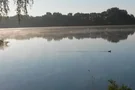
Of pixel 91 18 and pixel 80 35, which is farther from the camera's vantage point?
pixel 91 18

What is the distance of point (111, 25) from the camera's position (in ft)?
316

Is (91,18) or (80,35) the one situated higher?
(91,18)

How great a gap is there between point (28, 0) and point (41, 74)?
7.78 meters

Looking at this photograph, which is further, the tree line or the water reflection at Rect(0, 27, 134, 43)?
the tree line

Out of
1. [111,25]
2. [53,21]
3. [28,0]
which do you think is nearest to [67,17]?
[53,21]

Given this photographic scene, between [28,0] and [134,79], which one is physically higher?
[28,0]

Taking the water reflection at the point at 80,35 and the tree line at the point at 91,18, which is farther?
the tree line at the point at 91,18

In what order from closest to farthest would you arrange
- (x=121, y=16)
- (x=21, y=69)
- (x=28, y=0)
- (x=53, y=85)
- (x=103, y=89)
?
1. (x=28, y=0)
2. (x=103, y=89)
3. (x=53, y=85)
4. (x=21, y=69)
5. (x=121, y=16)

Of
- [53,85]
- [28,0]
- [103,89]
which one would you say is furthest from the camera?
[53,85]

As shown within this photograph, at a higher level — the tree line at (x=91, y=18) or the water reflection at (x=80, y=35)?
the tree line at (x=91, y=18)

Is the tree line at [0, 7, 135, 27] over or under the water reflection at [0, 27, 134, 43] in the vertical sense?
over

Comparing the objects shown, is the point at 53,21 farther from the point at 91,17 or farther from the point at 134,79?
the point at 134,79

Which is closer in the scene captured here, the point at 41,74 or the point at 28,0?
the point at 28,0

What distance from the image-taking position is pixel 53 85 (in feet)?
37.5
